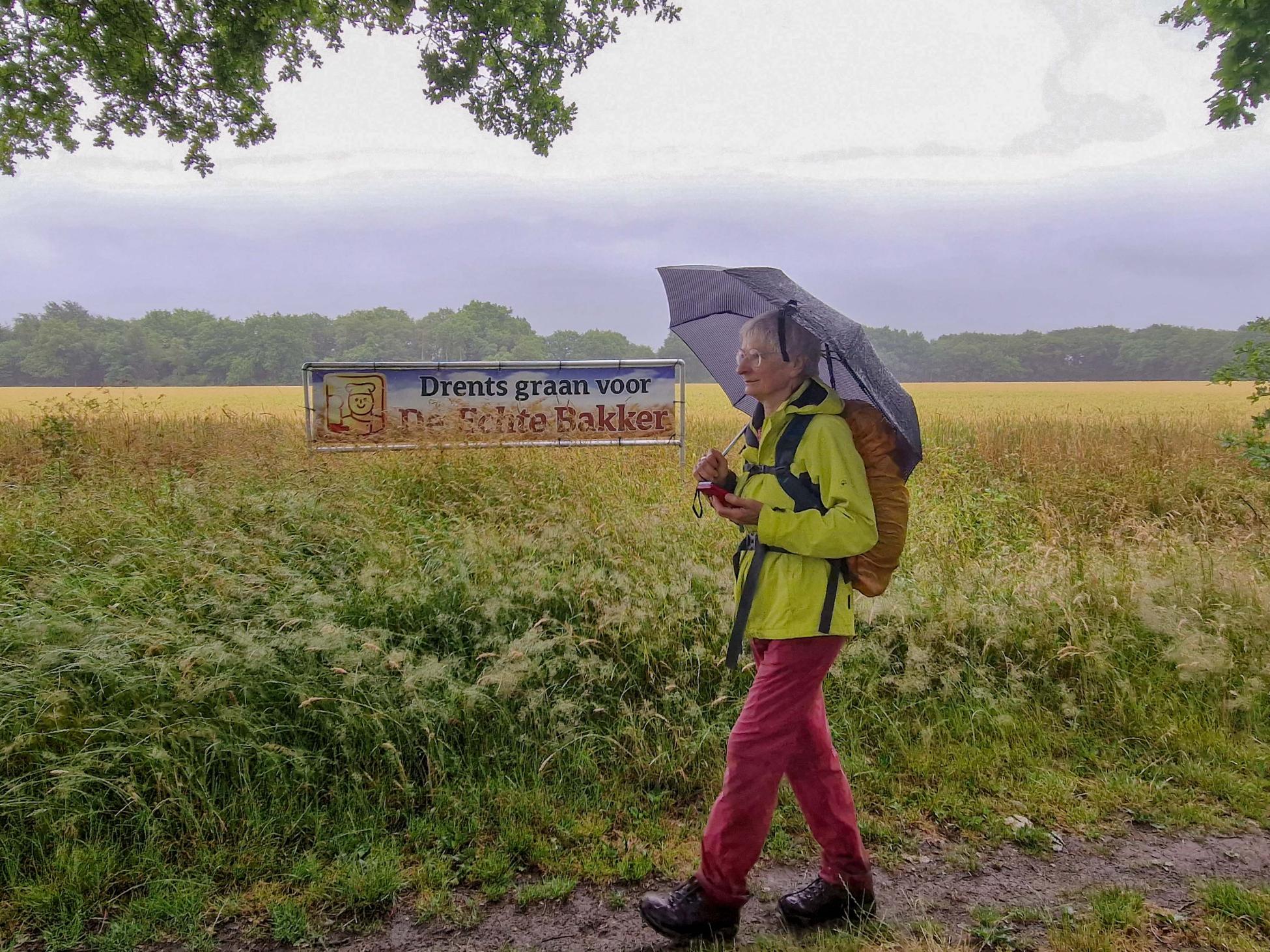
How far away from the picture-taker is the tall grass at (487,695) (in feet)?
8.60

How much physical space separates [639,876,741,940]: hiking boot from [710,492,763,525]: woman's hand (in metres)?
1.18

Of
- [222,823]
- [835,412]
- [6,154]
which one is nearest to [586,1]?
[6,154]

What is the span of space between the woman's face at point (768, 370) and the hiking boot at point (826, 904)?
5.33 feet

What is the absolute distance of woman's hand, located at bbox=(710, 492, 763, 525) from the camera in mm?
2086

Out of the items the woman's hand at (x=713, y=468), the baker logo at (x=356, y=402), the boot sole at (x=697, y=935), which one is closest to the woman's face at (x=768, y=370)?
the woman's hand at (x=713, y=468)

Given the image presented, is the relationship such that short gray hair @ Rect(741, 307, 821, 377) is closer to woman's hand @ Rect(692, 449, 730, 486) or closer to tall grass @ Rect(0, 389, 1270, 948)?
woman's hand @ Rect(692, 449, 730, 486)

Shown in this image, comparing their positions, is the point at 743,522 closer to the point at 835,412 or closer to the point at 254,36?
the point at 835,412

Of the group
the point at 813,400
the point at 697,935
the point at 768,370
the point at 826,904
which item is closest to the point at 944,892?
the point at 826,904

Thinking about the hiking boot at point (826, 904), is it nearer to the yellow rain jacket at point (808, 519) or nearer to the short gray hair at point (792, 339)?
the yellow rain jacket at point (808, 519)

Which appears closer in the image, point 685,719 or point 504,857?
point 504,857

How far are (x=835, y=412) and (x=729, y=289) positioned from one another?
651mm

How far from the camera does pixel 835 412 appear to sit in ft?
6.86

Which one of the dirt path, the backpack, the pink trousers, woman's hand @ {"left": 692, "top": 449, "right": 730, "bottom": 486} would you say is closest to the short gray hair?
the backpack

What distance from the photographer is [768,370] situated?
2137 millimetres
